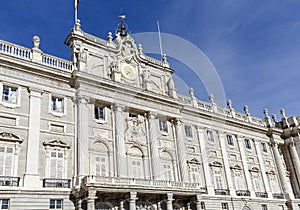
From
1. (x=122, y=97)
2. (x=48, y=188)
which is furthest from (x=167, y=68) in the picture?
(x=48, y=188)

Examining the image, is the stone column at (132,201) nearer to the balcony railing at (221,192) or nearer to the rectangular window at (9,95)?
the rectangular window at (9,95)

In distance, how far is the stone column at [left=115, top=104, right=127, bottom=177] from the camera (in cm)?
2344

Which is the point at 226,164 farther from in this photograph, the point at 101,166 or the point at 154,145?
the point at 101,166

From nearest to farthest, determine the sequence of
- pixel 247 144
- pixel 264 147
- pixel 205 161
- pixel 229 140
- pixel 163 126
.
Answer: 1. pixel 163 126
2. pixel 205 161
3. pixel 229 140
4. pixel 247 144
5. pixel 264 147

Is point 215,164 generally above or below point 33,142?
below

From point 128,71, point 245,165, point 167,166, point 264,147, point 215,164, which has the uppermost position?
point 128,71

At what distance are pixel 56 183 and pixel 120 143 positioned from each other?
5.91 meters

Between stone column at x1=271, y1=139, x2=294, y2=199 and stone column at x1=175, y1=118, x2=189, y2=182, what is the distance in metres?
15.2

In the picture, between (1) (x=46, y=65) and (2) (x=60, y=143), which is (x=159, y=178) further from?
(1) (x=46, y=65)

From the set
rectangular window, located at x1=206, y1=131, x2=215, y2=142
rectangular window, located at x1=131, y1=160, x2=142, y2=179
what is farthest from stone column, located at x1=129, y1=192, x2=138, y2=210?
rectangular window, located at x1=206, y1=131, x2=215, y2=142

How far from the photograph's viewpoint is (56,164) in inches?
830

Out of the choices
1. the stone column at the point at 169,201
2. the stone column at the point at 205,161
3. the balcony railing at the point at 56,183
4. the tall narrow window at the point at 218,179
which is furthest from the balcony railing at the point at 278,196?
the balcony railing at the point at 56,183

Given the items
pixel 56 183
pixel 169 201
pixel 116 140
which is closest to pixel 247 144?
pixel 169 201

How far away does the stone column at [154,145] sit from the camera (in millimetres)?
25564
